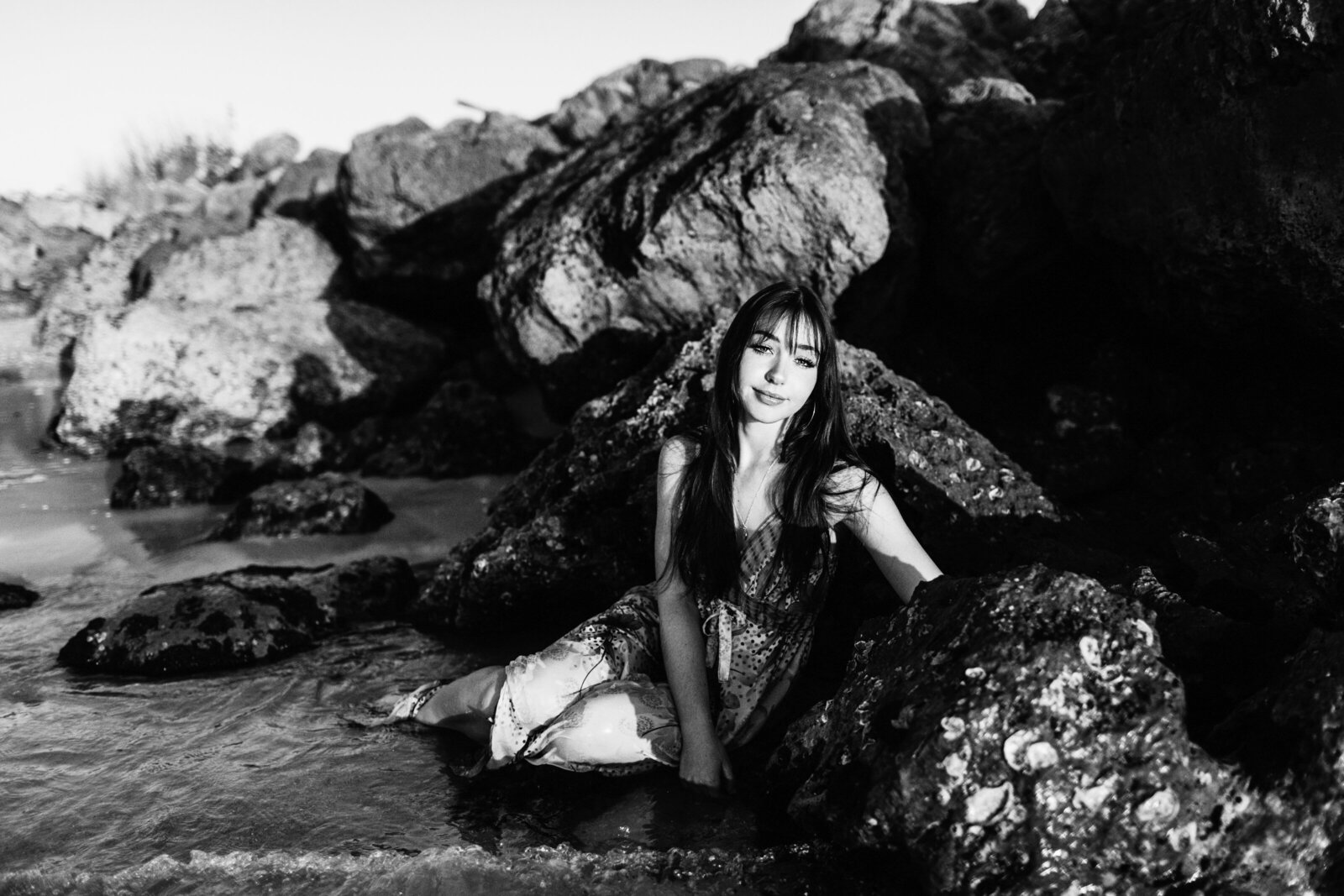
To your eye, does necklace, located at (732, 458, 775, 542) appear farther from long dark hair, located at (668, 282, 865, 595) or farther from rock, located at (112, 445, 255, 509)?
rock, located at (112, 445, 255, 509)

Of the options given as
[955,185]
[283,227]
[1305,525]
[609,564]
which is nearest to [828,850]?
[1305,525]

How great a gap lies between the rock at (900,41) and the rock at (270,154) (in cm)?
1538

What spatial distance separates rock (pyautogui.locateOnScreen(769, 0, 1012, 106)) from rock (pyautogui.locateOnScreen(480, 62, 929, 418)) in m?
1.92

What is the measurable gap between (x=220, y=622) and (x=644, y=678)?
2.42 m

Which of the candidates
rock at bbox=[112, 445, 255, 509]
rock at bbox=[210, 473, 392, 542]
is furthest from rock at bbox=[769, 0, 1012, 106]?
rock at bbox=[112, 445, 255, 509]

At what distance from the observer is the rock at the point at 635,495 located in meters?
4.57

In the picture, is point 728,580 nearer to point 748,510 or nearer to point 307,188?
point 748,510

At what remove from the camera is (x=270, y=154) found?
23203mm

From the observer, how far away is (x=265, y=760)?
13.2 ft

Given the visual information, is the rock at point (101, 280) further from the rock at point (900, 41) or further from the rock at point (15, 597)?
the rock at point (900, 41)

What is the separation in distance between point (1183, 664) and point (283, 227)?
11913 millimetres

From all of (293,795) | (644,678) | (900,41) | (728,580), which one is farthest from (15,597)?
(900,41)

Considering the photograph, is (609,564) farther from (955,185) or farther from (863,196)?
(955,185)

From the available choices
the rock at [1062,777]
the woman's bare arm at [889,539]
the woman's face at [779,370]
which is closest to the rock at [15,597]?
the woman's face at [779,370]
